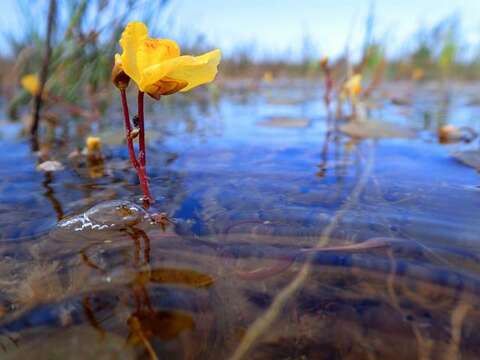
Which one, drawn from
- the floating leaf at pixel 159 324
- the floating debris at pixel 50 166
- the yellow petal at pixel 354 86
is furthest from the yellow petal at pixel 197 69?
the yellow petal at pixel 354 86

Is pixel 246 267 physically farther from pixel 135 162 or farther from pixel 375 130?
pixel 375 130

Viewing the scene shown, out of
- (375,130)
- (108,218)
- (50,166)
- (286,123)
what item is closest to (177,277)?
(108,218)

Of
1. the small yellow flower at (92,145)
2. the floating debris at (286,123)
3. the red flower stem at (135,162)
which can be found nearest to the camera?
the red flower stem at (135,162)

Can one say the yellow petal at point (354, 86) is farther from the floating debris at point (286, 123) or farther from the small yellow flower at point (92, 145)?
the small yellow flower at point (92, 145)

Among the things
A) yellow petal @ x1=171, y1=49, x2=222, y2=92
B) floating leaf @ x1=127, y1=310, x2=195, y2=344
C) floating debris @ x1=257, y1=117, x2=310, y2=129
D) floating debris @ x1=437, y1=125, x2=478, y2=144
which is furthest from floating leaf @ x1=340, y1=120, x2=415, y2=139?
floating leaf @ x1=127, y1=310, x2=195, y2=344

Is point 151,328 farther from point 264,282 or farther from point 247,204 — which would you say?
point 247,204

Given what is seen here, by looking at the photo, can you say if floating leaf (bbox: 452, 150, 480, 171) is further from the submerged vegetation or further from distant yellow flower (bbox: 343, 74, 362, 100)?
distant yellow flower (bbox: 343, 74, 362, 100)

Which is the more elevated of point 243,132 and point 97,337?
point 243,132

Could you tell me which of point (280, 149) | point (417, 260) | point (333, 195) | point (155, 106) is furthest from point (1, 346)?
point (155, 106)
